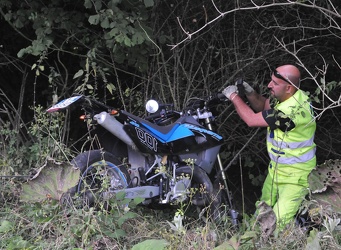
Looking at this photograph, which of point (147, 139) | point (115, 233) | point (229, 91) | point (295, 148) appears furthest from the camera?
point (229, 91)

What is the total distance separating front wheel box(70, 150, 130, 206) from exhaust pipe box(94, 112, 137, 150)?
0.18m

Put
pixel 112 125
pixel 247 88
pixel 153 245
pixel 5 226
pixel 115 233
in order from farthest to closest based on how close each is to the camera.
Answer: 1. pixel 247 88
2. pixel 112 125
3. pixel 5 226
4. pixel 115 233
5. pixel 153 245

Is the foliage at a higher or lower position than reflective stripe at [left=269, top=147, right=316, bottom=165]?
higher

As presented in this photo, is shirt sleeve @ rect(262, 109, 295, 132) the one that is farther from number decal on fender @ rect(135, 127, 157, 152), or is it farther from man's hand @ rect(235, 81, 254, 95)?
number decal on fender @ rect(135, 127, 157, 152)

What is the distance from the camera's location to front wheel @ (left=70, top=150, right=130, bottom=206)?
373 centimetres

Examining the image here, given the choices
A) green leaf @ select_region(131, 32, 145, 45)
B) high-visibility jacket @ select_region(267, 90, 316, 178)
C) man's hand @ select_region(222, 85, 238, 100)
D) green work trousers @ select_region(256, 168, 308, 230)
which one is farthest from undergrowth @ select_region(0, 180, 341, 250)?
green leaf @ select_region(131, 32, 145, 45)

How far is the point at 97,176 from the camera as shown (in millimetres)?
3855

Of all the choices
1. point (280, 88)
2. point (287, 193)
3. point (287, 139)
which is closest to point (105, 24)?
point (280, 88)

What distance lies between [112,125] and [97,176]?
16.7 inches

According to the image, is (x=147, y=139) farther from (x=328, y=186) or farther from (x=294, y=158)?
(x=328, y=186)

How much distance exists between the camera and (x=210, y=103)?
457 cm

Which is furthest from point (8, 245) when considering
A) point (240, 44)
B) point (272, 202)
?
point (240, 44)

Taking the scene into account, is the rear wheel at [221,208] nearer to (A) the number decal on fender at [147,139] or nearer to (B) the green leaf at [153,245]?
(A) the number decal on fender at [147,139]

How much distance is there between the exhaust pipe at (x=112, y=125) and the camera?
3941 mm
